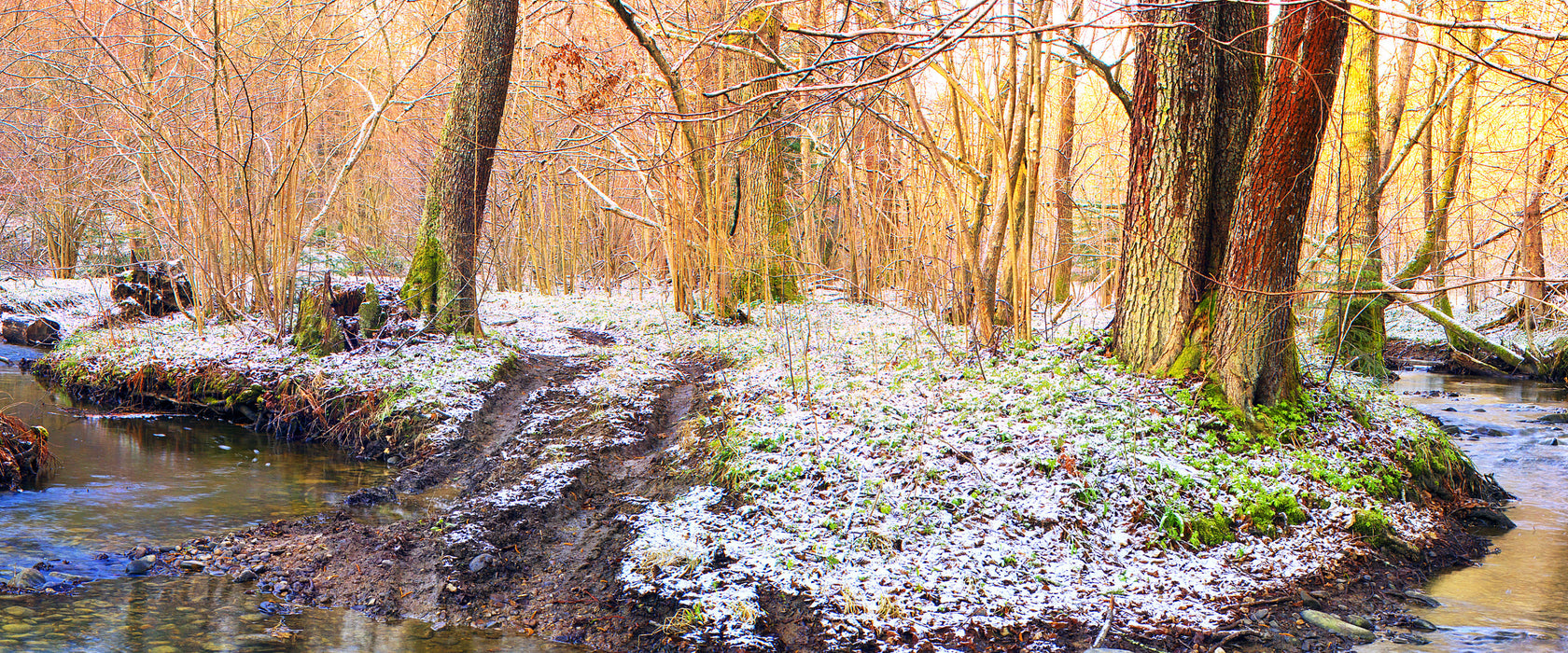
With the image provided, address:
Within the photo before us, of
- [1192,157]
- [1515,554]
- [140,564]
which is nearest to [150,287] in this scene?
[140,564]

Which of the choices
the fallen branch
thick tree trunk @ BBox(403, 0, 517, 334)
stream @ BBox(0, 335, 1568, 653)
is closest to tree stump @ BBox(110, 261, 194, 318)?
stream @ BBox(0, 335, 1568, 653)

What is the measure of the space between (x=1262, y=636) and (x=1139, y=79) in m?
4.01

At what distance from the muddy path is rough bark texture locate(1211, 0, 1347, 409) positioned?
12.5ft

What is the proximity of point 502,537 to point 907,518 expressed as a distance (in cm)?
232

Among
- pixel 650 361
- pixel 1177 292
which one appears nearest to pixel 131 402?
pixel 650 361

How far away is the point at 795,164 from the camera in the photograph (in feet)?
56.4

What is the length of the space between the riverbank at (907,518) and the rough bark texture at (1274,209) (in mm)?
333

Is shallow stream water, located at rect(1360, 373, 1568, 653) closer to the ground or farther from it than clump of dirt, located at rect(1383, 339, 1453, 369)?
closer to the ground

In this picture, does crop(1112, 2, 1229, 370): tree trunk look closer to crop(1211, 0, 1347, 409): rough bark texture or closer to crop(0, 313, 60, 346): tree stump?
crop(1211, 0, 1347, 409): rough bark texture

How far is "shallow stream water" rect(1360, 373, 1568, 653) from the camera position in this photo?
4016mm

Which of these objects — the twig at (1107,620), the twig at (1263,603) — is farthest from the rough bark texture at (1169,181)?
the twig at (1107,620)

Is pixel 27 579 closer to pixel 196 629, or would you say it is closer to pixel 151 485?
pixel 196 629

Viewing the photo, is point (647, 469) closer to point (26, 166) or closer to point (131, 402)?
point (131, 402)

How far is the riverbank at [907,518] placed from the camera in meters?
3.91
